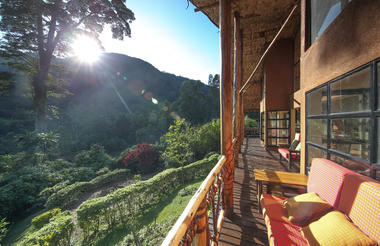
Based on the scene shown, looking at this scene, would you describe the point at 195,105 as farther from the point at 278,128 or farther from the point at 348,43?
the point at 348,43

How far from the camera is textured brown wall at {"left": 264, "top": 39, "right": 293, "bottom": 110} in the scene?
20.4ft

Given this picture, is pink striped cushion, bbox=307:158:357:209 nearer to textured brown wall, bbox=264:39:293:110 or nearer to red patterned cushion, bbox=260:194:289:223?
red patterned cushion, bbox=260:194:289:223

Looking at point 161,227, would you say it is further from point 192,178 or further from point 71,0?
point 71,0

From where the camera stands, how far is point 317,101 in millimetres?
2363

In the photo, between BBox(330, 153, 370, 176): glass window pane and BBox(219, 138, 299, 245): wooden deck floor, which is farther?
BBox(219, 138, 299, 245): wooden deck floor

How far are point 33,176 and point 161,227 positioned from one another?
30.5ft

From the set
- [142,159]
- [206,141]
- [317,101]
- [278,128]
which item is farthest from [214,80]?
[317,101]

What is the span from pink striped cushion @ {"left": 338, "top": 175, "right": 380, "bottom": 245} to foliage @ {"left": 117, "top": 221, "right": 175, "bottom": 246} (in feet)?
14.4

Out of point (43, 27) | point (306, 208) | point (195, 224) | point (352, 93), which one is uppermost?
point (43, 27)

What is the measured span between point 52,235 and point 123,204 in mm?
2524

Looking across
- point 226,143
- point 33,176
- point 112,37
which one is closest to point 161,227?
point 226,143

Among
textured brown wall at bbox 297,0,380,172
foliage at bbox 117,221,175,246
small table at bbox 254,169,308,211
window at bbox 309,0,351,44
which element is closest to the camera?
textured brown wall at bbox 297,0,380,172

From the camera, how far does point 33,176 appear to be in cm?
829

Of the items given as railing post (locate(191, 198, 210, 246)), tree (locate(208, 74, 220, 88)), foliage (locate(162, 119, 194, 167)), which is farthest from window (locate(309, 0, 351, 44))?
tree (locate(208, 74, 220, 88))
